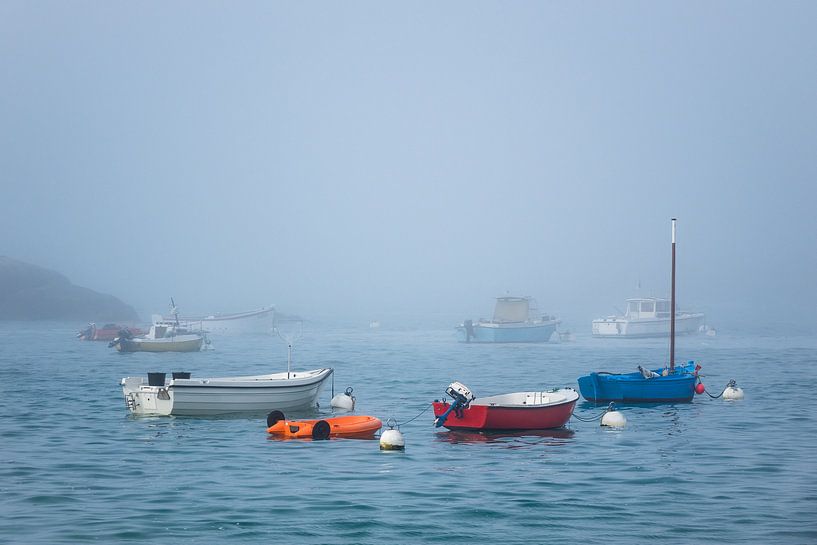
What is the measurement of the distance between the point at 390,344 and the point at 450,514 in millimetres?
121236

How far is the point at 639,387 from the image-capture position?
5762 cm

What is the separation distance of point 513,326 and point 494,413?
109 meters

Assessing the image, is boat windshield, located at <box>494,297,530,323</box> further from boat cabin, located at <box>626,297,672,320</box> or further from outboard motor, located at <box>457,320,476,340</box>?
boat cabin, located at <box>626,297,672,320</box>

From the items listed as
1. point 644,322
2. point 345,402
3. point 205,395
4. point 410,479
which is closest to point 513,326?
point 644,322

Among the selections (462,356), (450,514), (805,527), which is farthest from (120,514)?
(462,356)

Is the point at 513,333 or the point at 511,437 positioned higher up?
the point at 513,333

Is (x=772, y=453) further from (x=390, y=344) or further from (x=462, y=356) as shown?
(x=390, y=344)

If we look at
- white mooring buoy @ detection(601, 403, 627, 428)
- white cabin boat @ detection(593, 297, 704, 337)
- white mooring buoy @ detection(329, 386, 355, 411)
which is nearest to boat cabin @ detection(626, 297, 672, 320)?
white cabin boat @ detection(593, 297, 704, 337)

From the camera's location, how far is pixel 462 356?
121 metres

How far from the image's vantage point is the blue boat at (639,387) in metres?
57.6

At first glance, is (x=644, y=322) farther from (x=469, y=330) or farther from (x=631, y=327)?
(x=469, y=330)

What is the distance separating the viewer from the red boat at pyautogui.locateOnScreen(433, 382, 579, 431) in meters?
43.7

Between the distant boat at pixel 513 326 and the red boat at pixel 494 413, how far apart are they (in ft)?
349

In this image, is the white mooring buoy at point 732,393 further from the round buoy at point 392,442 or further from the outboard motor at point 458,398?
the round buoy at point 392,442
